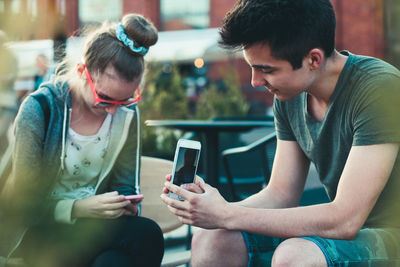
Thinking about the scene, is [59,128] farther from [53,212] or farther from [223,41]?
[223,41]

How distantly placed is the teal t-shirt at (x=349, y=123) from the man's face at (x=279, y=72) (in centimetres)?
13

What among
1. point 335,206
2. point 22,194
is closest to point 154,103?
point 335,206

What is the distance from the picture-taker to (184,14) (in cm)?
1664

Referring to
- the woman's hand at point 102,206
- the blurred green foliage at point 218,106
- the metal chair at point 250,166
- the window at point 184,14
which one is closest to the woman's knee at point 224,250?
the woman's hand at point 102,206

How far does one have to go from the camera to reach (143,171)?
240 cm

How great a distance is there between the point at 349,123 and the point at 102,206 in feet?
3.37

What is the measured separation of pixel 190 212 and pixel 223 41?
0.69m

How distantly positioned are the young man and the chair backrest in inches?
19.9

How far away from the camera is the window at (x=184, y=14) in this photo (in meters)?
16.4

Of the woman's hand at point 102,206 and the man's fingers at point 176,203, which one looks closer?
the man's fingers at point 176,203

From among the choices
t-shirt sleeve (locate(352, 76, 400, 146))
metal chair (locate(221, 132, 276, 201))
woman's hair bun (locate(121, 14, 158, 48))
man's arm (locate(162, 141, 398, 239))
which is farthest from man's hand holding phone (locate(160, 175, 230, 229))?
metal chair (locate(221, 132, 276, 201))

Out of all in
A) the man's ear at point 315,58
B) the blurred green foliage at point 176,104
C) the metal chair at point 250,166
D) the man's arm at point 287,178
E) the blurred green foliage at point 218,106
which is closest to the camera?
the man's ear at point 315,58

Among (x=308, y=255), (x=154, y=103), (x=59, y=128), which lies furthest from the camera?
(x=154, y=103)

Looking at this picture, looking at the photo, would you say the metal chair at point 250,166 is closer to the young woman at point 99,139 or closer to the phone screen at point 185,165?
the young woman at point 99,139
